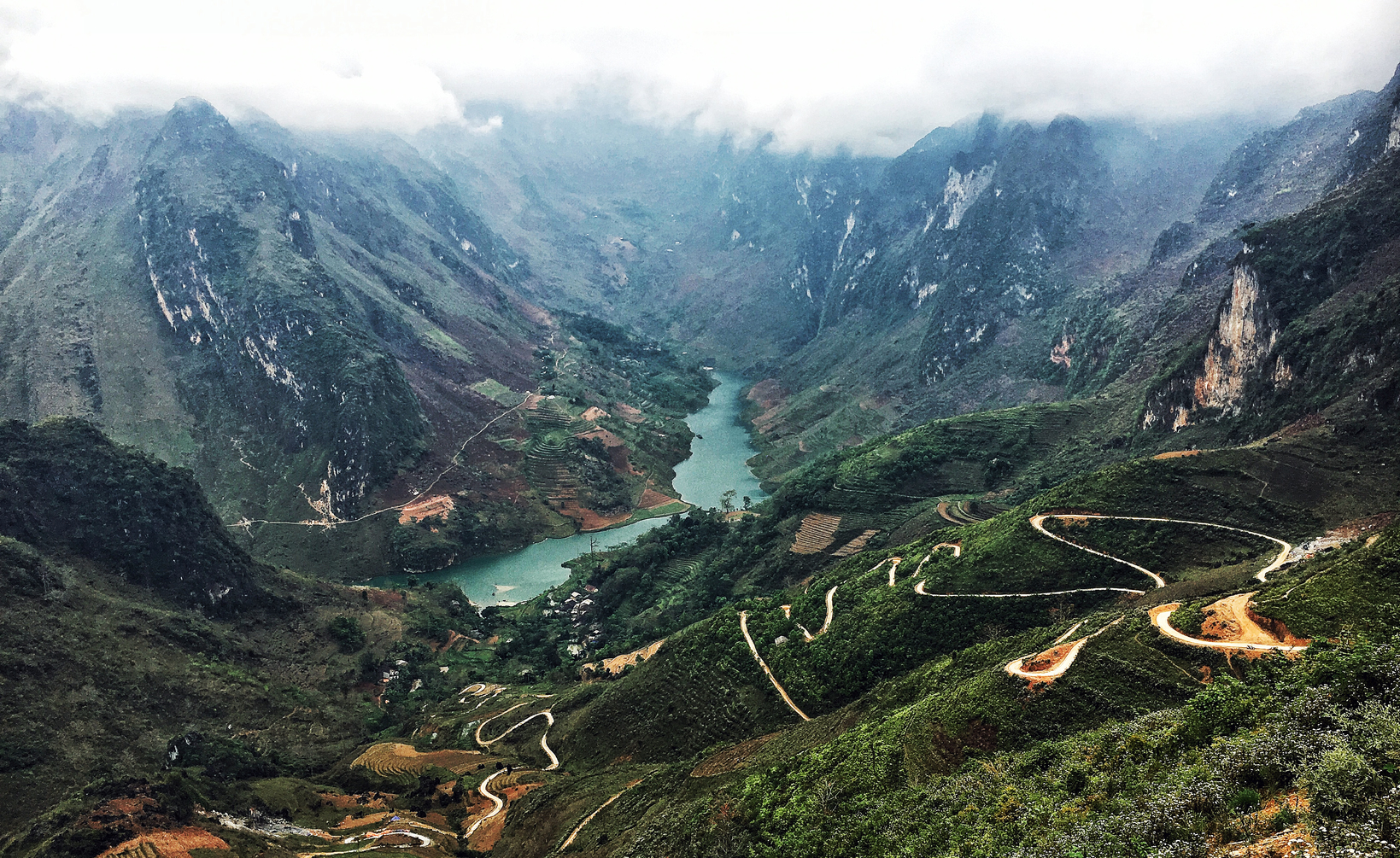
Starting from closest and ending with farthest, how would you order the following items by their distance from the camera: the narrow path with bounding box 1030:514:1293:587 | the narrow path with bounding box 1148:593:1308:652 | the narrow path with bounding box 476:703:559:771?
the narrow path with bounding box 1148:593:1308:652 < the narrow path with bounding box 1030:514:1293:587 < the narrow path with bounding box 476:703:559:771

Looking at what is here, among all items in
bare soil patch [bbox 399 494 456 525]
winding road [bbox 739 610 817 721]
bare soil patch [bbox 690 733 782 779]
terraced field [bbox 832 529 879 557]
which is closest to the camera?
bare soil patch [bbox 690 733 782 779]

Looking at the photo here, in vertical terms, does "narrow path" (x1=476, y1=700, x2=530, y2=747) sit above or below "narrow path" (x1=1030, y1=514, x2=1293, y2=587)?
below

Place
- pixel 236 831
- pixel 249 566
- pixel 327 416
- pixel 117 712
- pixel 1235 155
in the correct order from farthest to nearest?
pixel 1235 155, pixel 327 416, pixel 249 566, pixel 117 712, pixel 236 831

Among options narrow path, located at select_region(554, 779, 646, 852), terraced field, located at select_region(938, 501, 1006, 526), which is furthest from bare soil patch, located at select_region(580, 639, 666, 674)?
terraced field, located at select_region(938, 501, 1006, 526)

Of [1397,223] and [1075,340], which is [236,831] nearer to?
[1397,223]

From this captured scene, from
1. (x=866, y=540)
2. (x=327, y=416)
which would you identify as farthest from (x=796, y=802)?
(x=327, y=416)

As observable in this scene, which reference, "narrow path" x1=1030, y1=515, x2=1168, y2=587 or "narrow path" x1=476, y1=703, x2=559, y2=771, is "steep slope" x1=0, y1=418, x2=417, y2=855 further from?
"narrow path" x1=1030, y1=515, x2=1168, y2=587

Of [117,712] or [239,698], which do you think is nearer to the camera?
[117,712]
